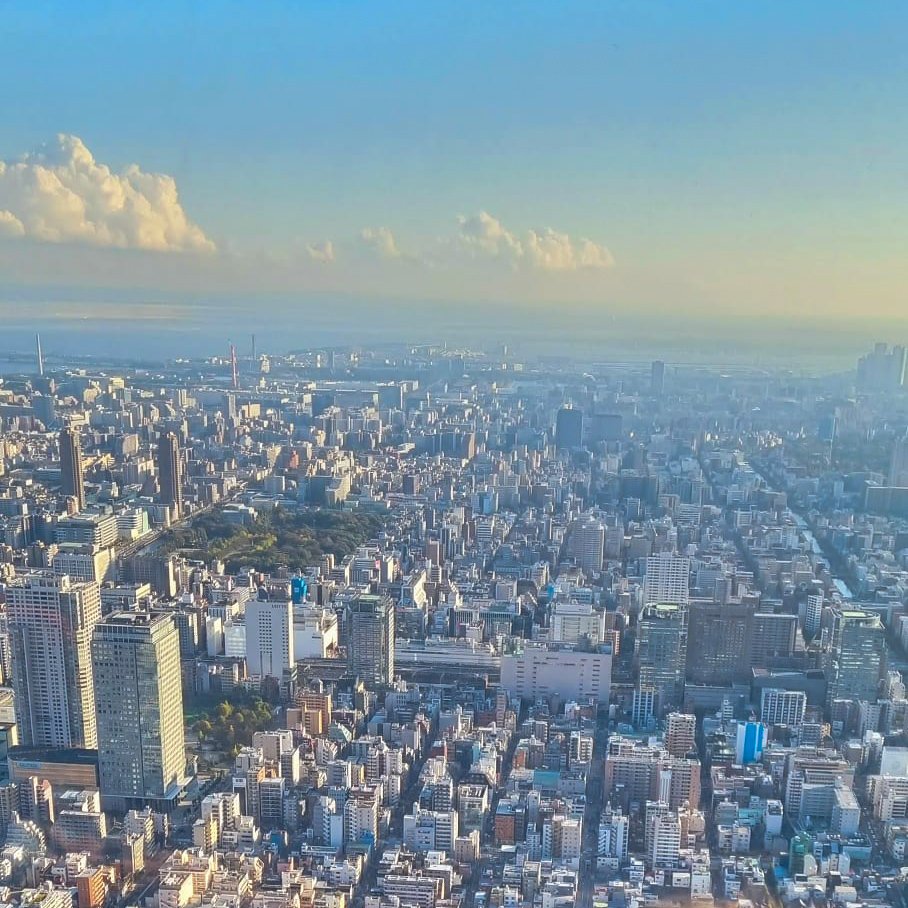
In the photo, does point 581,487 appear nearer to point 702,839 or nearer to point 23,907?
point 702,839

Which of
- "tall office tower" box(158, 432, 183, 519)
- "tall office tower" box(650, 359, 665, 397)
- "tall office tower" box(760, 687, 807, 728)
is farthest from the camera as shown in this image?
"tall office tower" box(158, 432, 183, 519)

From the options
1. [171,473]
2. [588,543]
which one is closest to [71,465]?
[171,473]

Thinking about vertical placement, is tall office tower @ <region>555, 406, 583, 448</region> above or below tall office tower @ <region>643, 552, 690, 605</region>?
above

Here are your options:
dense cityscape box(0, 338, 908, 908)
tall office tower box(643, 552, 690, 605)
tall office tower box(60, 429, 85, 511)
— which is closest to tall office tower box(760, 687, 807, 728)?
dense cityscape box(0, 338, 908, 908)

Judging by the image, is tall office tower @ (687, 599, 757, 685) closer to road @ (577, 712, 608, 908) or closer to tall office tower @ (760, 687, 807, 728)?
tall office tower @ (760, 687, 807, 728)

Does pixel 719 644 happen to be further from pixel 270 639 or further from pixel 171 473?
pixel 171 473

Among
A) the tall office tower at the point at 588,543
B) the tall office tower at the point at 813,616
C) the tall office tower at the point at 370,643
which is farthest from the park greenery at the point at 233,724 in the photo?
the tall office tower at the point at 813,616
